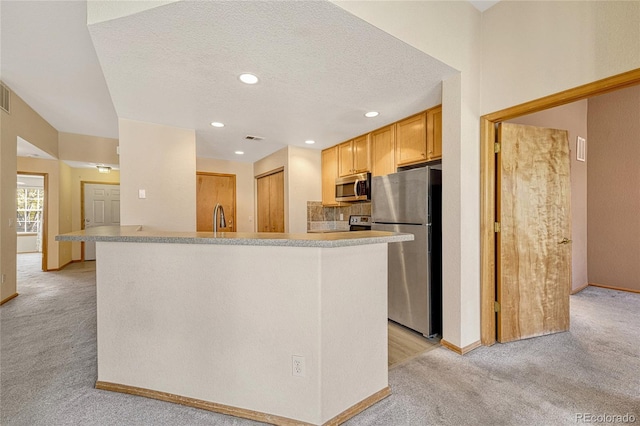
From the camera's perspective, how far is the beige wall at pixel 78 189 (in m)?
6.21

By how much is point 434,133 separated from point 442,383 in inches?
87.7

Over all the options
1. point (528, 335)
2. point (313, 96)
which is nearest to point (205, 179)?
point (313, 96)

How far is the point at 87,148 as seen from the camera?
536cm

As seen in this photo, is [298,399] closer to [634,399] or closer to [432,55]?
[634,399]

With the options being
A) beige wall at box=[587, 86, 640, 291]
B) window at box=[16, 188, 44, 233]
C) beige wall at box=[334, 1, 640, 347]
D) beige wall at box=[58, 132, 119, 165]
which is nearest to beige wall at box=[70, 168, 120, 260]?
beige wall at box=[58, 132, 119, 165]

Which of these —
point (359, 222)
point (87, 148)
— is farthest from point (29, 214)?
point (359, 222)

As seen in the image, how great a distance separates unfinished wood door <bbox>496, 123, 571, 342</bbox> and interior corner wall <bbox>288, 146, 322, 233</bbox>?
281 centimetres

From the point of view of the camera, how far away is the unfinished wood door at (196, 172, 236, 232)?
536 centimetres

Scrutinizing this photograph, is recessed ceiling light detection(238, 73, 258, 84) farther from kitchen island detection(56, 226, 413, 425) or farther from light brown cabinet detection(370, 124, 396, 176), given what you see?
light brown cabinet detection(370, 124, 396, 176)

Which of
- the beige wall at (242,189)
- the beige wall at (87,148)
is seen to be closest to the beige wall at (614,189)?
the beige wall at (242,189)

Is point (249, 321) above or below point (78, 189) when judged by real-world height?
below

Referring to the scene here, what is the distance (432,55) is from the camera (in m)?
2.03

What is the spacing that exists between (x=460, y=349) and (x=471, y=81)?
2.23m

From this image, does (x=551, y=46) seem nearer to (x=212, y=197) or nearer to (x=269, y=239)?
(x=269, y=239)
